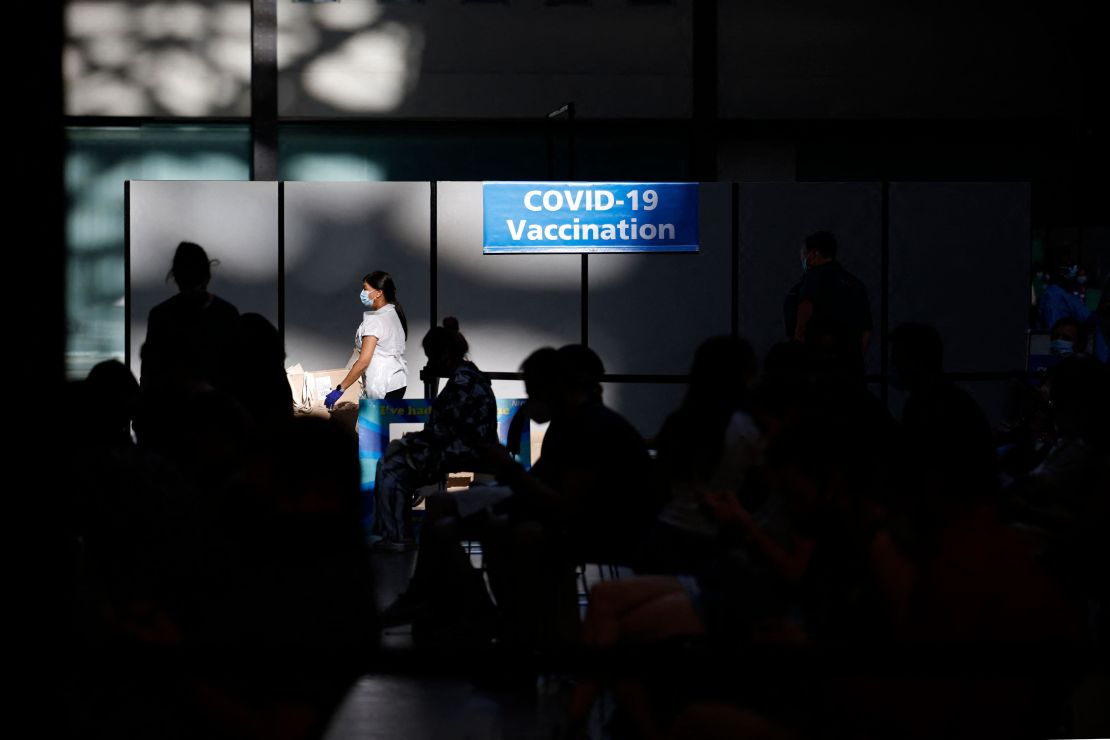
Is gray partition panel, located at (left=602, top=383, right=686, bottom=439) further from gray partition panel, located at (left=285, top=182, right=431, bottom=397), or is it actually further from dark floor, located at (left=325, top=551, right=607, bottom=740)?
dark floor, located at (left=325, top=551, right=607, bottom=740)

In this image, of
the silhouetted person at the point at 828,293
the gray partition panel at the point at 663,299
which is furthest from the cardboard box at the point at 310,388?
the silhouetted person at the point at 828,293

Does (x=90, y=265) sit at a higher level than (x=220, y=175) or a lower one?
lower

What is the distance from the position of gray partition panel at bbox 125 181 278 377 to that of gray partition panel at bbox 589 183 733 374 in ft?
8.73

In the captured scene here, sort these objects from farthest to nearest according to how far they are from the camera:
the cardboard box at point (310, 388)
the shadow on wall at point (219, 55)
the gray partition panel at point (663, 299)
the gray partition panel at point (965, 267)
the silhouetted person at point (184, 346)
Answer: the shadow on wall at point (219, 55) → the gray partition panel at point (965, 267) → the gray partition panel at point (663, 299) → the cardboard box at point (310, 388) → the silhouetted person at point (184, 346)

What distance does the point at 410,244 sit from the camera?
1195cm

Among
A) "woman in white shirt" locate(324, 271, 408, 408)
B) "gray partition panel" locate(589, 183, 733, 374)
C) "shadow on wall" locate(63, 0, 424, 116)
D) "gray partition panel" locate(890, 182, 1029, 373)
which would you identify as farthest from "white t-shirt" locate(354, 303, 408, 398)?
"shadow on wall" locate(63, 0, 424, 116)

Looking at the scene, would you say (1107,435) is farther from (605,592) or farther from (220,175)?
(220,175)

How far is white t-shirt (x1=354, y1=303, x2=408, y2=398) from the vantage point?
408 inches

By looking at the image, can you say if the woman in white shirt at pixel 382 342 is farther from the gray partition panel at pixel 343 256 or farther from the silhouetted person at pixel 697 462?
the silhouetted person at pixel 697 462

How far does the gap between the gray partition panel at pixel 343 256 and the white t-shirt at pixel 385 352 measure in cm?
126

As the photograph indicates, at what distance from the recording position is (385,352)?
1045cm

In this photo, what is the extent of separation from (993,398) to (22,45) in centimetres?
1144

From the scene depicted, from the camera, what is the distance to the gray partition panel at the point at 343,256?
11883 millimetres

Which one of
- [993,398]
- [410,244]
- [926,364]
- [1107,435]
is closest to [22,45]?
[1107,435]
